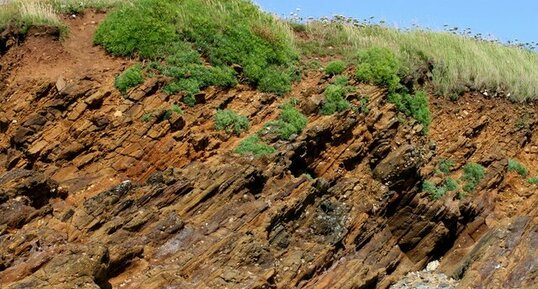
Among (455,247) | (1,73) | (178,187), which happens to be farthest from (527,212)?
(1,73)

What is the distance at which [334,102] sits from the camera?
653 inches

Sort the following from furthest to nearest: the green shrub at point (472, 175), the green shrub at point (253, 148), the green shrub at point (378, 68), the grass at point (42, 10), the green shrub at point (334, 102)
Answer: the green shrub at point (378, 68) < the green shrub at point (472, 175) < the grass at point (42, 10) < the green shrub at point (334, 102) < the green shrub at point (253, 148)

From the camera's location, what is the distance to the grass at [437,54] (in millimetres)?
20172

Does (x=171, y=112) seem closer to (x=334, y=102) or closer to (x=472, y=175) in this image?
Answer: (x=334, y=102)

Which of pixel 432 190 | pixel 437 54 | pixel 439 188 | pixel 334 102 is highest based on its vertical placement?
pixel 437 54

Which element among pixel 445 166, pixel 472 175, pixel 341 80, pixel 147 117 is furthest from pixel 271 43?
pixel 472 175

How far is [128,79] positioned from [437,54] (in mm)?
10510

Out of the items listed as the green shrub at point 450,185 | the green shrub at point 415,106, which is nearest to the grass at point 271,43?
the green shrub at point 415,106

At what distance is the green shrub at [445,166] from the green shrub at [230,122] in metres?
5.82

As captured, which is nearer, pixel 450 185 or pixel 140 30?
pixel 140 30

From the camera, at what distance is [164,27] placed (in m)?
17.5

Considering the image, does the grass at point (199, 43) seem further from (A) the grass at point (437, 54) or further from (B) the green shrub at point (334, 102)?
(A) the grass at point (437, 54)

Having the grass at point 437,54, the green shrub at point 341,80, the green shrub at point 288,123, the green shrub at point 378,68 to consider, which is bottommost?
the green shrub at point 288,123

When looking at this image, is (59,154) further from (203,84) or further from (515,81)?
(515,81)
